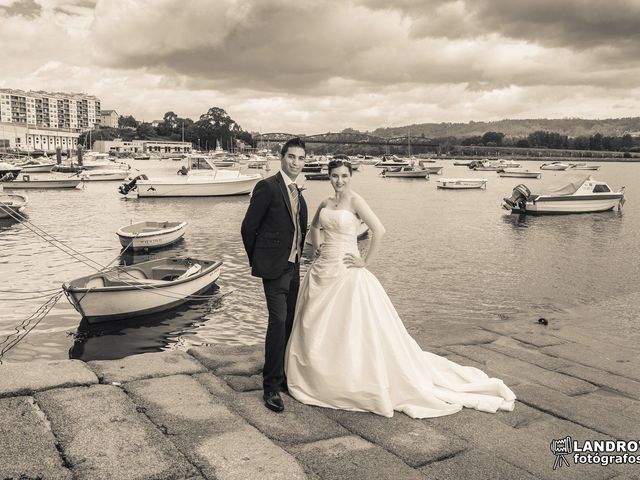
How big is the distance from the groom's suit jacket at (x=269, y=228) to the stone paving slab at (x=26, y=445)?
2.01 m

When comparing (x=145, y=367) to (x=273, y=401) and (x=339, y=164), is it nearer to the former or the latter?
(x=273, y=401)

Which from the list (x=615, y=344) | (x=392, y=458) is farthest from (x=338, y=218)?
(x=615, y=344)

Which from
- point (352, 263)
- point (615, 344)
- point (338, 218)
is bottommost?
point (615, 344)

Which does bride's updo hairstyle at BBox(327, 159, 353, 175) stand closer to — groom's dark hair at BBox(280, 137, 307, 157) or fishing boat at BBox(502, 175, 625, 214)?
groom's dark hair at BBox(280, 137, 307, 157)

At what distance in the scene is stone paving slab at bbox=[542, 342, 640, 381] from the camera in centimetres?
699

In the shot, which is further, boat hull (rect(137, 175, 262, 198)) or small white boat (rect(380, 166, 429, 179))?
small white boat (rect(380, 166, 429, 179))

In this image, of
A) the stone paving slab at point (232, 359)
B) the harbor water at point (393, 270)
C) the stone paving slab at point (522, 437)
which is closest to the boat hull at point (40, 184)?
the harbor water at point (393, 270)

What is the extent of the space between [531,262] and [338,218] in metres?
18.3

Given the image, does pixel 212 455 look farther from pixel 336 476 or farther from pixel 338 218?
pixel 338 218

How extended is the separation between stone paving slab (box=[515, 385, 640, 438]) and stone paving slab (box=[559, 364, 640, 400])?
36cm

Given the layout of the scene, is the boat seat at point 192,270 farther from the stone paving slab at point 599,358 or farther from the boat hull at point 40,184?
the boat hull at point 40,184

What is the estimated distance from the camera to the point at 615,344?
8.66 metres

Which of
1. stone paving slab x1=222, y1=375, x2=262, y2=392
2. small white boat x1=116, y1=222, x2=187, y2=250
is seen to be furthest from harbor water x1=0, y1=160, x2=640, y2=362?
stone paving slab x1=222, y1=375, x2=262, y2=392

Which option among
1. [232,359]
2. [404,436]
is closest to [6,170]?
[232,359]
